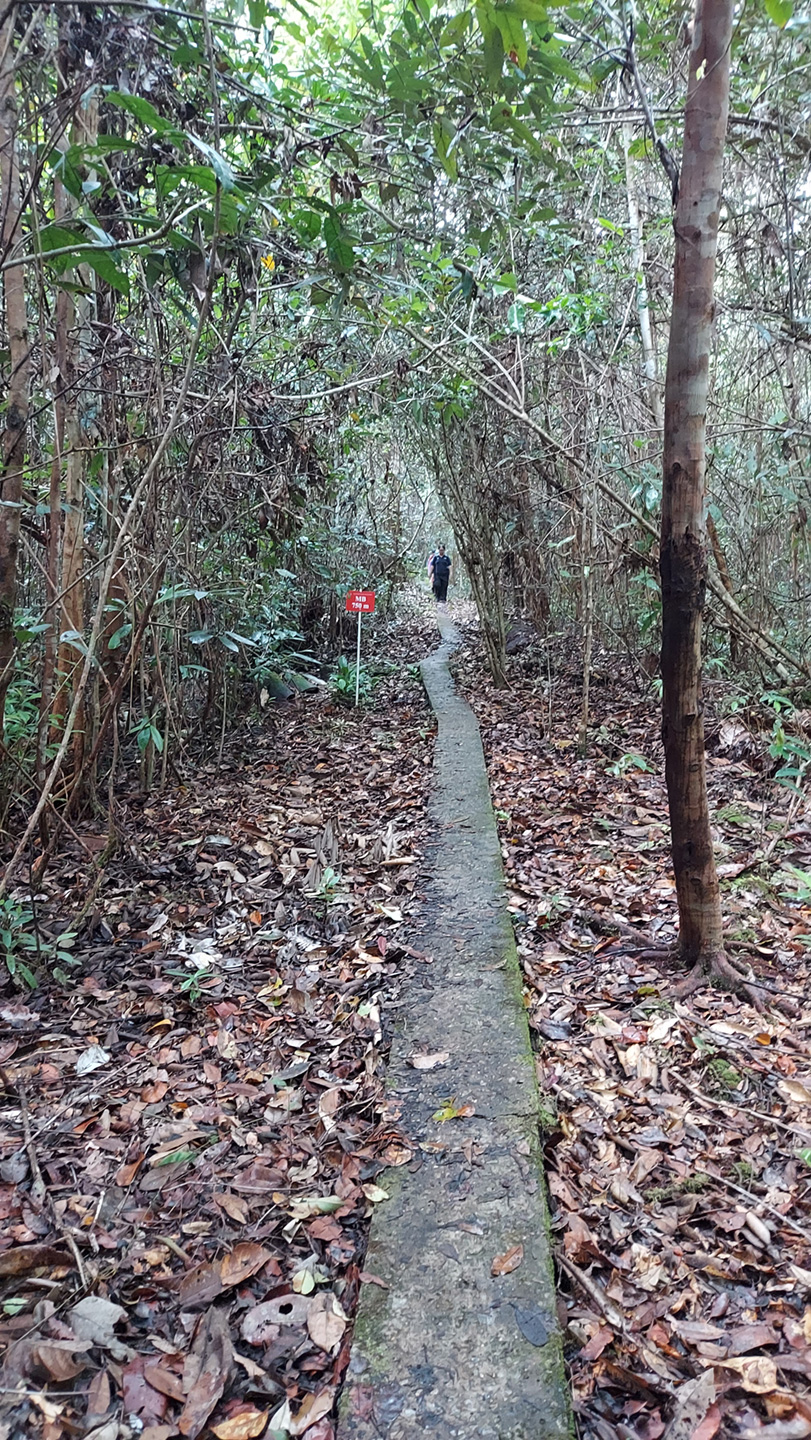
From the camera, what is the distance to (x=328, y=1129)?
2447mm

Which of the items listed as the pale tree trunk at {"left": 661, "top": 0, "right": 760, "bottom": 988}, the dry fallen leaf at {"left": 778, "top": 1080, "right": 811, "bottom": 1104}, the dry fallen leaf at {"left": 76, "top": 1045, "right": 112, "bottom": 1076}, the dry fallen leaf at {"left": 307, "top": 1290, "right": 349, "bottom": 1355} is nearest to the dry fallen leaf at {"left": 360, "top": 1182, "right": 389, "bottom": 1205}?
the dry fallen leaf at {"left": 307, "top": 1290, "right": 349, "bottom": 1355}

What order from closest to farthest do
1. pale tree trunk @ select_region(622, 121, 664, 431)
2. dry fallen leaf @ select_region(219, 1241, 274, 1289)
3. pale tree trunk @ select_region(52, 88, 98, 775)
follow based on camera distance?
dry fallen leaf @ select_region(219, 1241, 274, 1289) → pale tree trunk @ select_region(52, 88, 98, 775) → pale tree trunk @ select_region(622, 121, 664, 431)

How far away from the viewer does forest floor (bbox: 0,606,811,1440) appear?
1.67 m

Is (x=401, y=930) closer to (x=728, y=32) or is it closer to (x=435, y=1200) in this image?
(x=435, y=1200)

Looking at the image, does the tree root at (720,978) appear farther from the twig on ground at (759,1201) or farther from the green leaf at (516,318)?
the green leaf at (516,318)

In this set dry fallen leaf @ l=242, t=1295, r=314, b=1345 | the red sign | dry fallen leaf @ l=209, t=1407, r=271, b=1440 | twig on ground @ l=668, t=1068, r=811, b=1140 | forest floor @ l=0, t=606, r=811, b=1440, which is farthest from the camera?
the red sign

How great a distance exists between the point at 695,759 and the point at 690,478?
995 millimetres

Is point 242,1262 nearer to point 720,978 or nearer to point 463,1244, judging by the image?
point 463,1244

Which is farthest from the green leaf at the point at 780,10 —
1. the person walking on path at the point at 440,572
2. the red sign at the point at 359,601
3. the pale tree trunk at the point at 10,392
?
the person walking on path at the point at 440,572

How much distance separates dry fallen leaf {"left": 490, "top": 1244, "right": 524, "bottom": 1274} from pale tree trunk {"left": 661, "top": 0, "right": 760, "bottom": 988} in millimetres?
1374

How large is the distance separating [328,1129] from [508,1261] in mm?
740

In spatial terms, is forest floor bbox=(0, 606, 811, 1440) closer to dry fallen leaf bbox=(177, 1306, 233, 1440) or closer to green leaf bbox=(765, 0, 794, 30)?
dry fallen leaf bbox=(177, 1306, 233, 1440)

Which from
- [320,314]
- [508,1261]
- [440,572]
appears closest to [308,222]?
[320,314]

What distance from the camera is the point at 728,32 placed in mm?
2535
